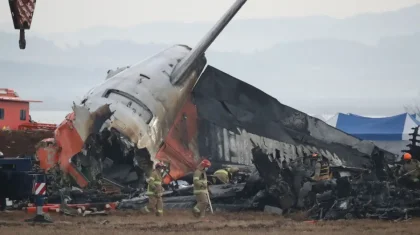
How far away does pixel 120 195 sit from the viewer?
2381cm

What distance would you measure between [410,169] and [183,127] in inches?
372

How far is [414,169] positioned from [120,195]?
874cm

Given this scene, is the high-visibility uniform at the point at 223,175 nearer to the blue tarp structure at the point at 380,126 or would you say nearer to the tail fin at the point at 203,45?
the tail fin at the point at 203,45

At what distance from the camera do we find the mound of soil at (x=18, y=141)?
128ft

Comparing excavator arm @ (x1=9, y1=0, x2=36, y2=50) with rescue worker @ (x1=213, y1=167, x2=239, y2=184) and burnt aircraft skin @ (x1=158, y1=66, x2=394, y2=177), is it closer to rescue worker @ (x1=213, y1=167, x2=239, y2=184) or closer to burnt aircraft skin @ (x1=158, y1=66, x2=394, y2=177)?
rescue worker @ (x1=213, y1=167, x2=239, y2=184)

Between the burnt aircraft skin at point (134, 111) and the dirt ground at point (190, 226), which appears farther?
the burnt aircraft skin at point (134, 111)

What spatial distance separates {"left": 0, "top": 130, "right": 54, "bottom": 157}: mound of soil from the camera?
38969 mm

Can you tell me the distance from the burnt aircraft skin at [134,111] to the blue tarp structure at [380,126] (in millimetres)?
11344

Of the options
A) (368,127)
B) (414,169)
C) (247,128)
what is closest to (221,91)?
(247,128)

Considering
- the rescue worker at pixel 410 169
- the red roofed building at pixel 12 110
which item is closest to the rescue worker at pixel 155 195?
the rescue worker at pixel 410 169

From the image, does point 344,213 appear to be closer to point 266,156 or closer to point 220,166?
point 266,156

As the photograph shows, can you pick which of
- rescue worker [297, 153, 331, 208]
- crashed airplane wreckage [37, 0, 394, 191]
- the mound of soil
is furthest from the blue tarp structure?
the mound of soil

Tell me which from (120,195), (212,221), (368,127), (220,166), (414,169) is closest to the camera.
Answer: (212,221)

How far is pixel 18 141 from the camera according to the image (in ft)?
131
